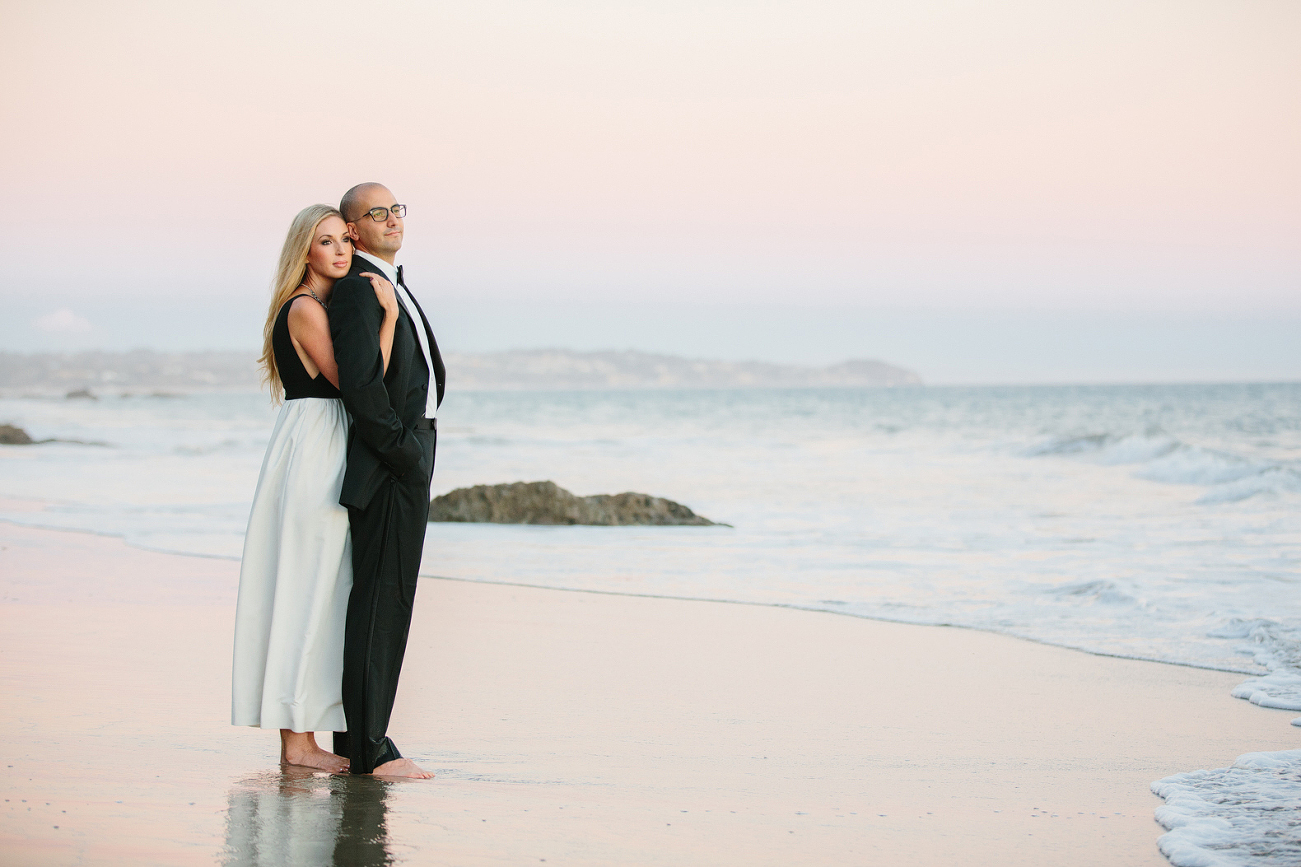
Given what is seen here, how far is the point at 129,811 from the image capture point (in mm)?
3172

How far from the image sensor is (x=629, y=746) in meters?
3.97

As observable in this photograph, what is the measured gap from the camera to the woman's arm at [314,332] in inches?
139

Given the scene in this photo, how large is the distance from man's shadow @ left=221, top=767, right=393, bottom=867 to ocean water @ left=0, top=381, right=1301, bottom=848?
2726 millimetres

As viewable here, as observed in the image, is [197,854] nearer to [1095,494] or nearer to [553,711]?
[553,711]

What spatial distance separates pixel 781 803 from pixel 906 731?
1.01 meters

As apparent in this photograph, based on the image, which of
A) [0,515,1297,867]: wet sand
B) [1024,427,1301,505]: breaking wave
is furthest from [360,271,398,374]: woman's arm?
[1024,427,1301,505]: breaking wave

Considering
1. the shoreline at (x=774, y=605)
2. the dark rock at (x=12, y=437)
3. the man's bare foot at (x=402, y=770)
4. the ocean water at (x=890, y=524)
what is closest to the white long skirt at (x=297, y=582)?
the man's bare foot at (x=402, y=770)

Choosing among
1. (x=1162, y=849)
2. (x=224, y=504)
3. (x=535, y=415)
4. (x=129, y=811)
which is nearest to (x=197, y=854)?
(x=129, y=811)

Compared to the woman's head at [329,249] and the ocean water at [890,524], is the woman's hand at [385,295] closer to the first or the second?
the woman's head at [329,249]

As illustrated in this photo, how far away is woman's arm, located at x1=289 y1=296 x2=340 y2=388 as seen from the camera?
3.53 m

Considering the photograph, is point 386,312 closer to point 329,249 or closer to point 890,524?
point 329,249

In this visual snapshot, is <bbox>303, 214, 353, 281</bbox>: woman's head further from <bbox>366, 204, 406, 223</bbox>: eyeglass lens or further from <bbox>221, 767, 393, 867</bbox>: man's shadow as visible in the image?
<bbox>221, 767, 393, 867</bbox>: man's shadow

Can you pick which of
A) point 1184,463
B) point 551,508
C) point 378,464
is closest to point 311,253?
point 378,464

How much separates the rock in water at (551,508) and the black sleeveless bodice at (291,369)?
23.9 feet
